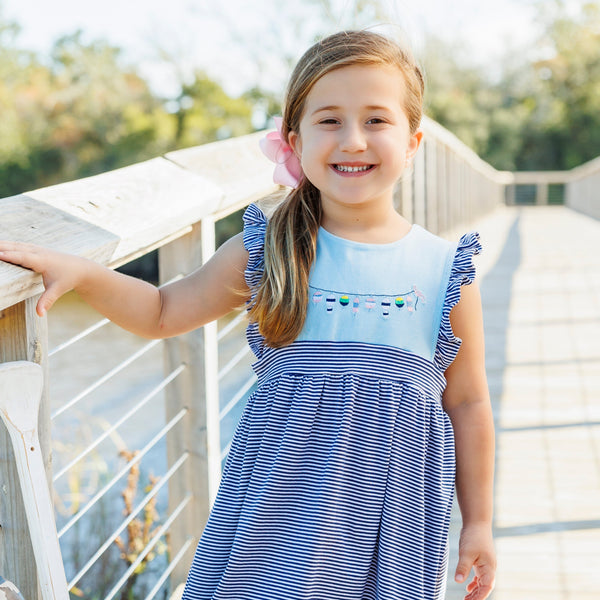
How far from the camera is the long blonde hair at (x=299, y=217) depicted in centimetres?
119

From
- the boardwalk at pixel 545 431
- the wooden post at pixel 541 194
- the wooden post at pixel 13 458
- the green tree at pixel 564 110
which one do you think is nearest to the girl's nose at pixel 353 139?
the wooden post at pixel 13 458

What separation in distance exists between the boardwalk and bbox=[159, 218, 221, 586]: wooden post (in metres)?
0.60

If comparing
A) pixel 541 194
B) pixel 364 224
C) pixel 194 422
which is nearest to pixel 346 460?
pixel 364 224

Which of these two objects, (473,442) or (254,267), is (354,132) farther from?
(473,442)

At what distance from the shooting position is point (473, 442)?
4.18 ft

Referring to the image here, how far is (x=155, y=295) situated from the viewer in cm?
126

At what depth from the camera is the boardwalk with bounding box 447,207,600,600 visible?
199cm

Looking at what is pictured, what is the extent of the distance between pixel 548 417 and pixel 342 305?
6.39ft

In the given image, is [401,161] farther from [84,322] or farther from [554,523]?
[84,322]

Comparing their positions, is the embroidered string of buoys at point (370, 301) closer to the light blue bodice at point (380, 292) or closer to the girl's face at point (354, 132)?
the light blue bodice at point (380, 292)

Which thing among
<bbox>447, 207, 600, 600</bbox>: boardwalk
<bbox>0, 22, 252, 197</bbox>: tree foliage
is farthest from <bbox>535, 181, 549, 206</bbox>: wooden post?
<bbox>447, 207, 600, 600</bbox>: boardwalk

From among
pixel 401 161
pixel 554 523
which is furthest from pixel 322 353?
pixel 554 523

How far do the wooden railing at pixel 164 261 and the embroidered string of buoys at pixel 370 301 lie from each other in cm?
30

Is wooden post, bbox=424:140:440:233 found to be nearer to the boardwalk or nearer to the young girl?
the boardwalk
